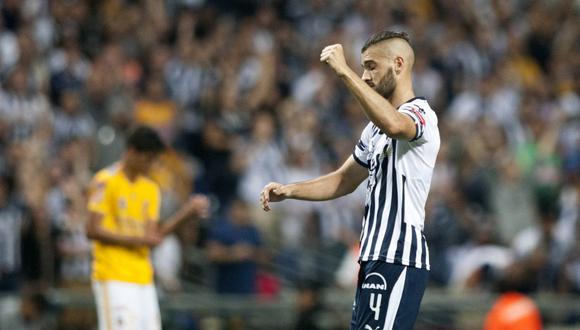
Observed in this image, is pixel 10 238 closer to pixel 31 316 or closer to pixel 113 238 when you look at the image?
pixel 31 316

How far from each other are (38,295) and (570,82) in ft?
35.6

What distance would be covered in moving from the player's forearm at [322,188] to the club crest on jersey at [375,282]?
2.58ft

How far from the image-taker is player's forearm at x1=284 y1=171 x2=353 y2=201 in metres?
7.78

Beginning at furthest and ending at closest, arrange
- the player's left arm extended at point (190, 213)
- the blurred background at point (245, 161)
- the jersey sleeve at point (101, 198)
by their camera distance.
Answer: the blurred background at point (245, 161), the jersey sleeve at point (101, 198), the player's left arm extended at point (190, 213)

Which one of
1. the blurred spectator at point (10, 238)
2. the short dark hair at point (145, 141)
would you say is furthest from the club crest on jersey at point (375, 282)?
the blurred spectator at point (10, 238)

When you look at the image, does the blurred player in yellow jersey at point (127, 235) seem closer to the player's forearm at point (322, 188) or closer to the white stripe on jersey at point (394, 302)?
the player's forearm at point (322, 188)

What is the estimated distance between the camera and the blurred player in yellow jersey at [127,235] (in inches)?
409

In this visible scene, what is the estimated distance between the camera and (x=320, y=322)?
45.4 feet

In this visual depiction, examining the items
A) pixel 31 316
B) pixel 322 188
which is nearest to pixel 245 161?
pixel 31 316

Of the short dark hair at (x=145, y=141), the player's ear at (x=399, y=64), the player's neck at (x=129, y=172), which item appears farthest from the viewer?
the player's neck at (x=129, y=172)

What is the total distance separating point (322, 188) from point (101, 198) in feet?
10.6

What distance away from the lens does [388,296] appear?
7.21 m

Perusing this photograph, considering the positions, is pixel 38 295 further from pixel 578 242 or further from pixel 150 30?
pixel 578 242

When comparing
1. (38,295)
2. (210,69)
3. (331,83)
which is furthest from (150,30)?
(38,295)
